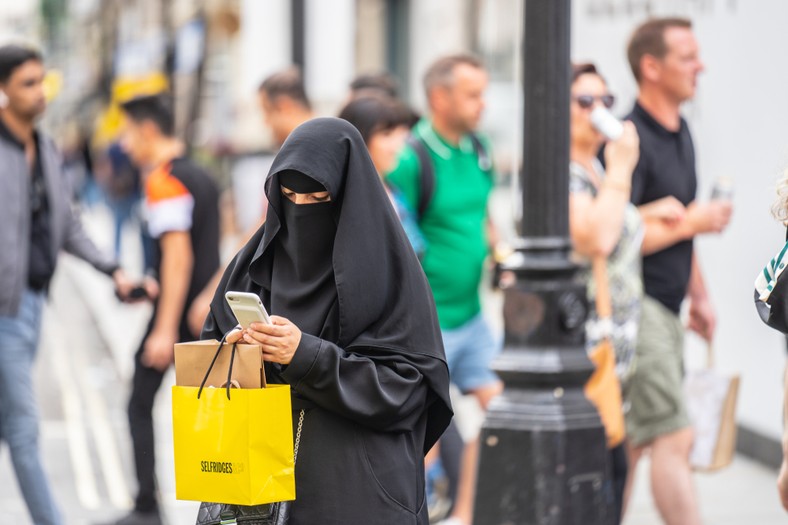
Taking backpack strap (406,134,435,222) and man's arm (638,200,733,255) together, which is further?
backpack strap (406,134,435,222)

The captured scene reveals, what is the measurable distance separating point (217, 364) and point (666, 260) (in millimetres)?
3089

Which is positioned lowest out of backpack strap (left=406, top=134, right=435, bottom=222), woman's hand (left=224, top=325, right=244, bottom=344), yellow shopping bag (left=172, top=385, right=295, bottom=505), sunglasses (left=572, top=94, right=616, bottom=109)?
yellow shopping bag (left=172, top=385, right=295, bottom=505)

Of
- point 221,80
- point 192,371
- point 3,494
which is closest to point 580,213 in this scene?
point 192,371

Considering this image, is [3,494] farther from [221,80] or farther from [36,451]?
[221,80]

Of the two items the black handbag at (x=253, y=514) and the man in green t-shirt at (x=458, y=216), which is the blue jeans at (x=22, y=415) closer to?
the man in green t-shirt at (x=458, y=216)

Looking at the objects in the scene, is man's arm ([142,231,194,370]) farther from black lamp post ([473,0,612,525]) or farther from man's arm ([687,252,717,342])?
man's arm ([687,252,717,342])

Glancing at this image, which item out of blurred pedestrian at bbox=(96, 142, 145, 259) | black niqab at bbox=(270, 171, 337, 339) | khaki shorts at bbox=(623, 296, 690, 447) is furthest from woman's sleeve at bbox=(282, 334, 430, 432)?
blurred pedestrian at bbox=(96, 142, 145, 259)

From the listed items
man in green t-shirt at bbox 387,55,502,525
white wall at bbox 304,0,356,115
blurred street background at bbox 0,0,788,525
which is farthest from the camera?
white wall at bbox 304,0,356,115

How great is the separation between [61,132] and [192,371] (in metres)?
78.5

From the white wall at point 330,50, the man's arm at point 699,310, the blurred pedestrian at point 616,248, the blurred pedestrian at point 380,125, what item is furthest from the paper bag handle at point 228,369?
the white wall at point 330,50

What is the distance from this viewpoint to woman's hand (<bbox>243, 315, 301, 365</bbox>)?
368 cm

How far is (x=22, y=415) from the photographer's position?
21.5 feet

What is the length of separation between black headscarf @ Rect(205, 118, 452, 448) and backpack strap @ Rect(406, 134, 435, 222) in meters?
2.96

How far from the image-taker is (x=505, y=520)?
6117 millimetres
